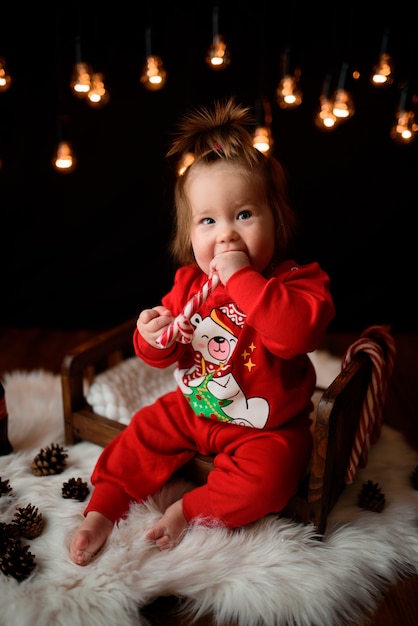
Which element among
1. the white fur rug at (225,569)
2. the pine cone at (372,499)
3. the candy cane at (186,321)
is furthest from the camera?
the pine cone at (372,499)

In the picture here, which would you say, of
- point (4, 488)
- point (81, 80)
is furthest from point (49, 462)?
point (81, 80)

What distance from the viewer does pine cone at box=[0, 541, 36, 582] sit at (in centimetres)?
93

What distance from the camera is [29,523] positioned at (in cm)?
103

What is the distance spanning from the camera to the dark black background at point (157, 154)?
1695 millimetres

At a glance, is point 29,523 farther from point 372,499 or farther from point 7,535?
point 372,499

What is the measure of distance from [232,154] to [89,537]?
2.35 feet

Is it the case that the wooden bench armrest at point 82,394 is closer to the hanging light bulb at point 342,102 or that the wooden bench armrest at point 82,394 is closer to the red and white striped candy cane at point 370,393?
the red and white striped candy cane at point 370,393

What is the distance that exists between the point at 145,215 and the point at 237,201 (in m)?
1.02

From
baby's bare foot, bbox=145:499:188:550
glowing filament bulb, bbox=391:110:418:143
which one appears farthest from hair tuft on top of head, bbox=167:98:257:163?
baby's bare foot, bbox=145:499:188:550

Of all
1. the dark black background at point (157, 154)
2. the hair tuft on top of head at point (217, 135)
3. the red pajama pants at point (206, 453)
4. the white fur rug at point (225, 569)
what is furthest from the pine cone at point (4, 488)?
the dark black background at point (157, 154)

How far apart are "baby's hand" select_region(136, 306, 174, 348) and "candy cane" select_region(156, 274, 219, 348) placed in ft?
0.09

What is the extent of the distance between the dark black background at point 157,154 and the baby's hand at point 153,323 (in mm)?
856

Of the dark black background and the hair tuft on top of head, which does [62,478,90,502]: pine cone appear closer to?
the hair tuft on top of head

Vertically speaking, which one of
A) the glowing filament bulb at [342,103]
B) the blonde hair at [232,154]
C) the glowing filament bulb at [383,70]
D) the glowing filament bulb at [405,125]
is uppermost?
the glowing filament bulb at [383,70]
